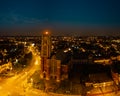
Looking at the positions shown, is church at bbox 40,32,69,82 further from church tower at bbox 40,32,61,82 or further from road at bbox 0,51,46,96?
road at bbox 0,51,46,96

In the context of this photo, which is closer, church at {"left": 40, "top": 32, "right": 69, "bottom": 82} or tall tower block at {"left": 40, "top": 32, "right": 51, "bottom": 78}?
church at {"left": 40, "top": 32, "right": 69, "bottom": 82}

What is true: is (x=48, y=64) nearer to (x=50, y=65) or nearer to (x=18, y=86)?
(x=50, y=65)

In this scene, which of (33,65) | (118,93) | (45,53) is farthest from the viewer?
(33,65)

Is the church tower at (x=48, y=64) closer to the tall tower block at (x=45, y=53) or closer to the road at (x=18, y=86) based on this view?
the tall tower block at (x=45, y=53)

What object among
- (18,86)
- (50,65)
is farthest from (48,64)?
(18,86)

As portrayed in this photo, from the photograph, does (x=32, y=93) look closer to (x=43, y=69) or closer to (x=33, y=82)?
(x=33, y=82)

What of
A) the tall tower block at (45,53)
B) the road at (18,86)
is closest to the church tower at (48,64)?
the tall tower block at (45,53)

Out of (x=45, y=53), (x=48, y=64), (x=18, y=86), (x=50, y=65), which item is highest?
(x=45, y=53)

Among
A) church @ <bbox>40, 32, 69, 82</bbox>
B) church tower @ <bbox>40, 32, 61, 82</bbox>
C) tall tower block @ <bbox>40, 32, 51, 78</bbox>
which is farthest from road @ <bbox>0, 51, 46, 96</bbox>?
church @ <bbox>40, 32, 69, 82</bbox>

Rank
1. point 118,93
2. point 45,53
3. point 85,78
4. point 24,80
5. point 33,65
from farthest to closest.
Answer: point 33,65 → point 45,53 → point 24,80 → point 85,78 → point 118,93

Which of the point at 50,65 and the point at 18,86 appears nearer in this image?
the point at 18,86

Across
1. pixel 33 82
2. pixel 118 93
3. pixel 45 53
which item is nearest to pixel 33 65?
pixel 45 53
